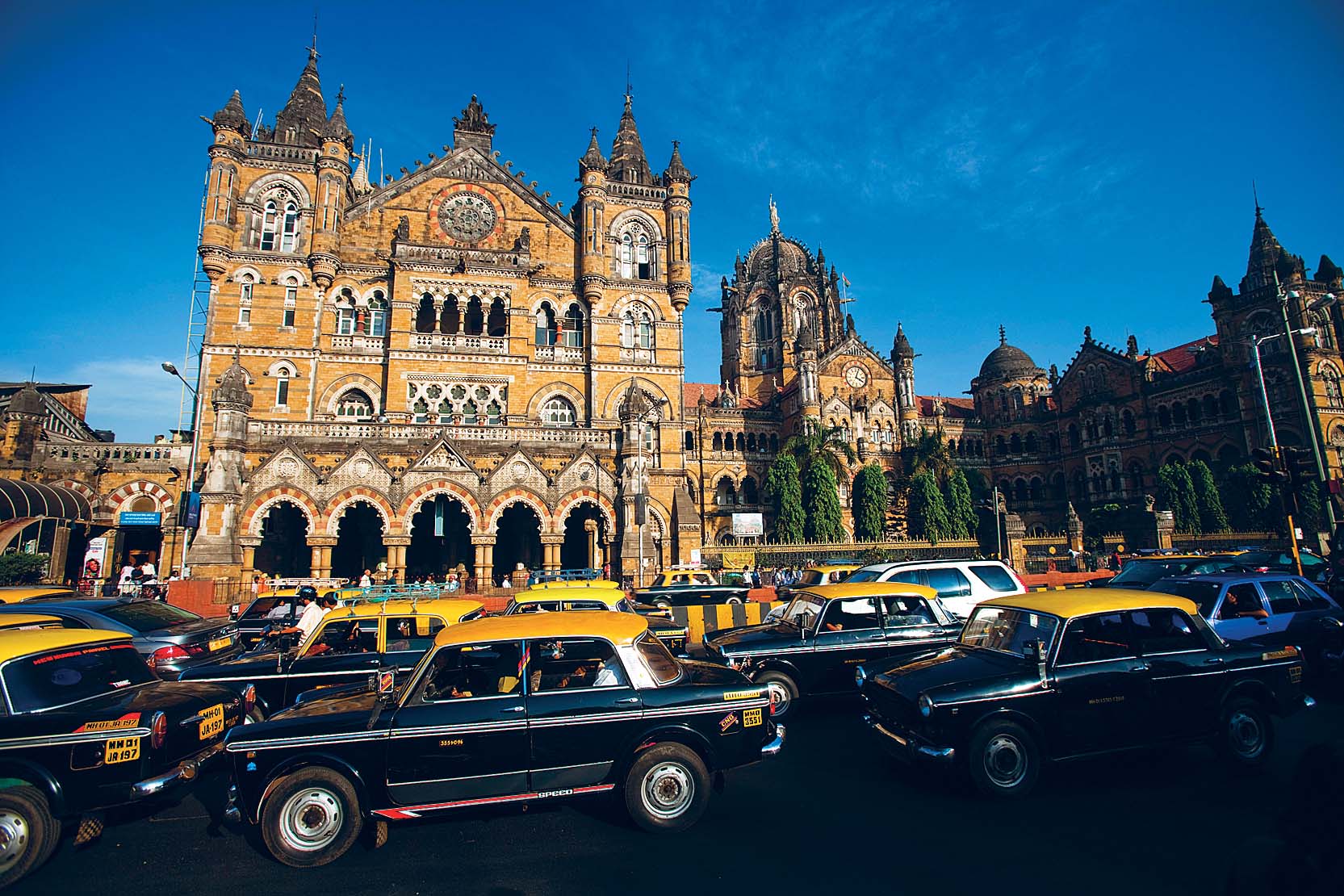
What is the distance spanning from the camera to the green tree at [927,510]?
4231 centimetres

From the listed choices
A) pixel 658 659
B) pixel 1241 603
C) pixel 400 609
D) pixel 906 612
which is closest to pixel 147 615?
pixel 400 609

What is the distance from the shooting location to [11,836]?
513 cm

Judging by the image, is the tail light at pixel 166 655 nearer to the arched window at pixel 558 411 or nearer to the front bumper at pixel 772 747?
the front bumper at pixel 772 747

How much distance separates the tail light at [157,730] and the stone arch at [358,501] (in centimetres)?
1763

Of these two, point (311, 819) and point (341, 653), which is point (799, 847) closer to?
point (311, 819)

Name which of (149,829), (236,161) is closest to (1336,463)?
(149,829)

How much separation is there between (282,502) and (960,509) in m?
38.3

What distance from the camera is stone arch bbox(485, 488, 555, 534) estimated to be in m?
24.0

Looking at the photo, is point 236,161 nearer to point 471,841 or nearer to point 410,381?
point 410,381

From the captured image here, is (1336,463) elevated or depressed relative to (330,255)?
depressed

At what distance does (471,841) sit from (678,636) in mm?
6364

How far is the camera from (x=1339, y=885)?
1.97 meters

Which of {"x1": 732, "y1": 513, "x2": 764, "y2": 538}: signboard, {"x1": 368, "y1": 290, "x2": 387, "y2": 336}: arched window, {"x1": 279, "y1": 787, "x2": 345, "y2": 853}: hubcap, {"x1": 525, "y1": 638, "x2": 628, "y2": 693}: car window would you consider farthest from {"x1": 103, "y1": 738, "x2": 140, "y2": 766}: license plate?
{"x1": 732, "y1": 513, "x2": 764, "y2": 538}: signboard

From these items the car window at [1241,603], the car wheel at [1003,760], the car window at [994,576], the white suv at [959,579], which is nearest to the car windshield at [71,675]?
the car wheel at [1003,760]
